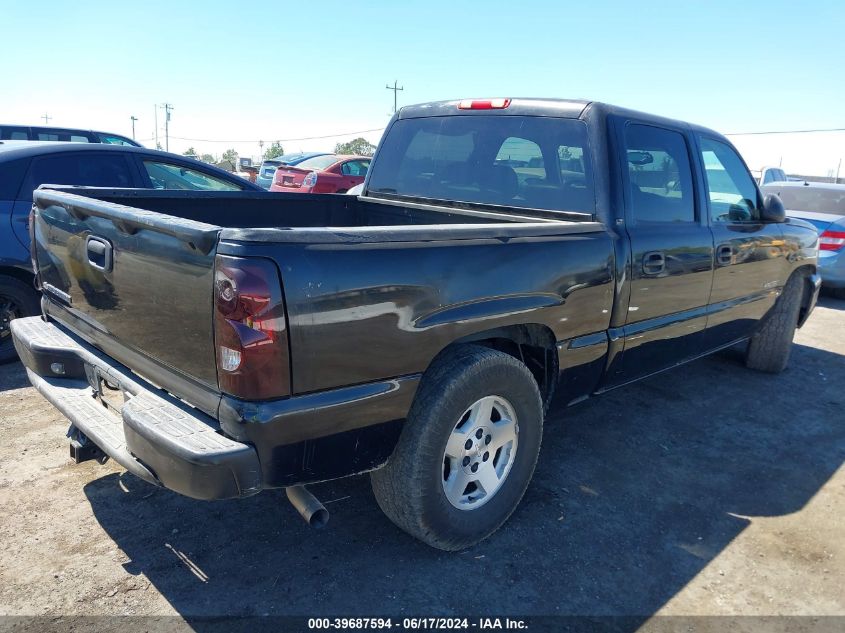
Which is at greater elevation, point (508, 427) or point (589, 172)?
point (589, 172)

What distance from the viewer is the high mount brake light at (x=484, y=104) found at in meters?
3.65

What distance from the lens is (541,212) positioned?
3.38m

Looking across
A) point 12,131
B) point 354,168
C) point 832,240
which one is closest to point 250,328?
point 832,240

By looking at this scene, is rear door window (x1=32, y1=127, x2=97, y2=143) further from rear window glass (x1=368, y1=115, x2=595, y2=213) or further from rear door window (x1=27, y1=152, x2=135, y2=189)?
rear window glass (x1=368, y1=115, x2=595, y2=213)

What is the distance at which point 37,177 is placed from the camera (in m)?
4.89

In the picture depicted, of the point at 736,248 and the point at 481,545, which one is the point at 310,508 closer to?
the point at 481,545

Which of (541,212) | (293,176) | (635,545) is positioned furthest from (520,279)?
(293,176)

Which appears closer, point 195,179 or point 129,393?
point 129,393

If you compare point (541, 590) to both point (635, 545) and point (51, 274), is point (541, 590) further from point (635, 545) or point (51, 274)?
point (51, 274)

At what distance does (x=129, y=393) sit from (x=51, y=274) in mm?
1013

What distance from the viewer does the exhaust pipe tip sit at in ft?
7.46

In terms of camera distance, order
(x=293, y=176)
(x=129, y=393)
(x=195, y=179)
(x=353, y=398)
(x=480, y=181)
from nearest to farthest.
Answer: (x=353, y=398) < (x=129, y=393) < (x=480, y=181) < (x=195, y=179) < (x=293, y=176)

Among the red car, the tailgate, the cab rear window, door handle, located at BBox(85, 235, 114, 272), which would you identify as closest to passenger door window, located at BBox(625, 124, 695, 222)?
the tailgate

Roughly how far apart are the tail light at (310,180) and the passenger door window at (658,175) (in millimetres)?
10575
